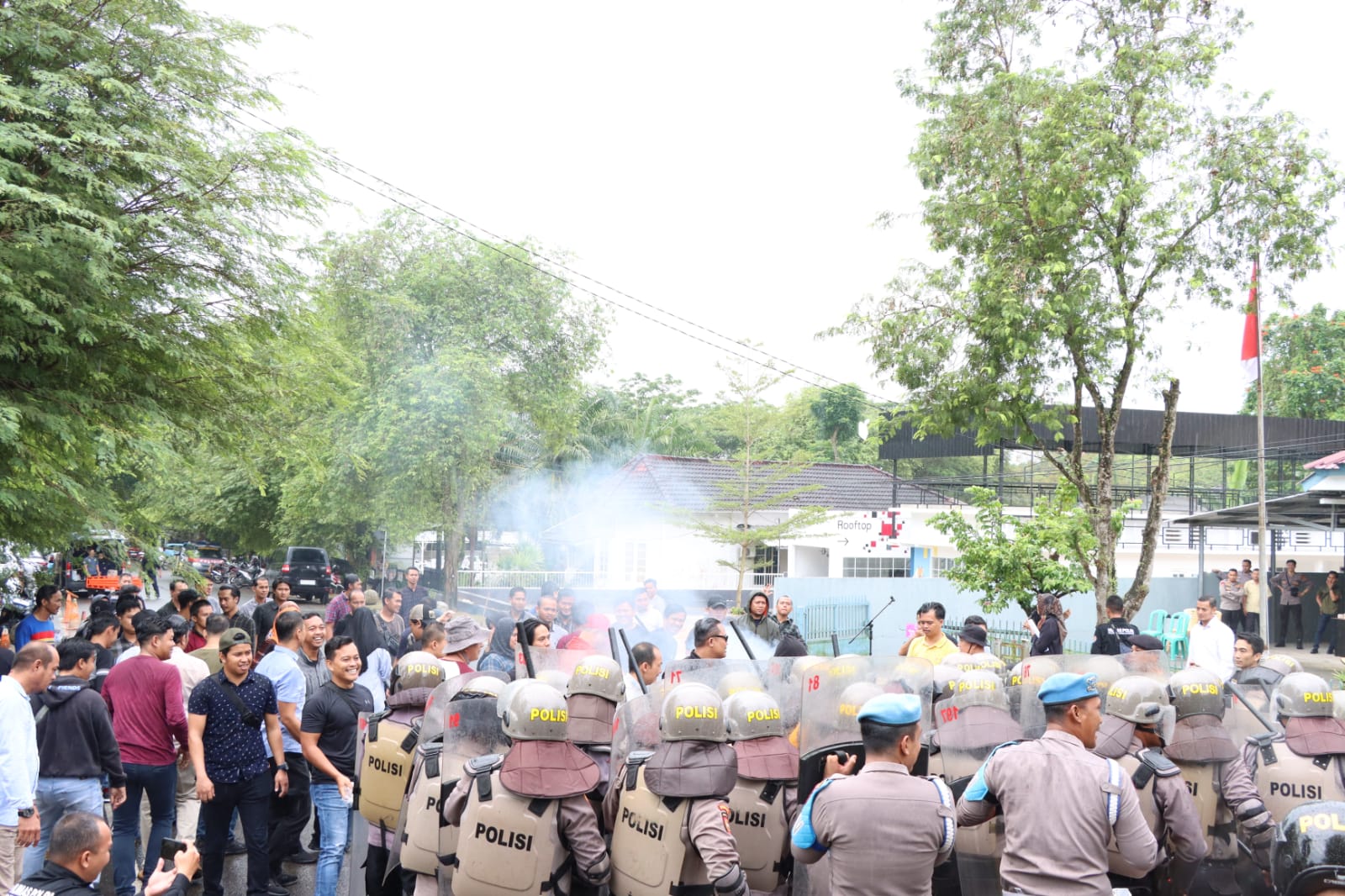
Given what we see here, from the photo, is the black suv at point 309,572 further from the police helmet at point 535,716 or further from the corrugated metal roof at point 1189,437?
the police helmet at point 535,716

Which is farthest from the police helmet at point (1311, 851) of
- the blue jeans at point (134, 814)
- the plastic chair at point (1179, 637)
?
the plastic chair at point (1179, 637)

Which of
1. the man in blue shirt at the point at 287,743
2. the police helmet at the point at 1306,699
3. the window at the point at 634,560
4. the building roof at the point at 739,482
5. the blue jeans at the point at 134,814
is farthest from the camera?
the window at the point at 634,560

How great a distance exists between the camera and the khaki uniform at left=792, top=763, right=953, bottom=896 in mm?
4023

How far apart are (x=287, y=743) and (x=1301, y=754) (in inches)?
247

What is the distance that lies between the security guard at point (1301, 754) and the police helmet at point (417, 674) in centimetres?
440

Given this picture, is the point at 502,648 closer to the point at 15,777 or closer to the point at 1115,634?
the point at 15,777

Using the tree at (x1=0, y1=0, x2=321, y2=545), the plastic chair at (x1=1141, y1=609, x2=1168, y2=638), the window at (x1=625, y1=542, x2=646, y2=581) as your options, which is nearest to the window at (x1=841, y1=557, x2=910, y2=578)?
the window at (x1=625, y1=542, x2=646, y2=581)

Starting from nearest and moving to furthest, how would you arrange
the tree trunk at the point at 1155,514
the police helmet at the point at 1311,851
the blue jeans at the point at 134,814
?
the police helmet at the point at 1311,851 < the blue jeans at the point at 134,814 < the tree trunk at the point at 1155,514

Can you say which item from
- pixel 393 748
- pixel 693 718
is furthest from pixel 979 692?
pixel 393 748

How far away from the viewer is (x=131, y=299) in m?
10.7

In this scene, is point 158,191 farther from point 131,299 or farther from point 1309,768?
point 1309,768

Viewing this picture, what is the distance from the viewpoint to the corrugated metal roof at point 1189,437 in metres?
27.3

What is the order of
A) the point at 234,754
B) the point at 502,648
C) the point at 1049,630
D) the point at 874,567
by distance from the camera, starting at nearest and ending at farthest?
the point at 234,754
the point at 502,648
the point at 1049,630
the point at 874,567

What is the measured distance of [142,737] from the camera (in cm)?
706
